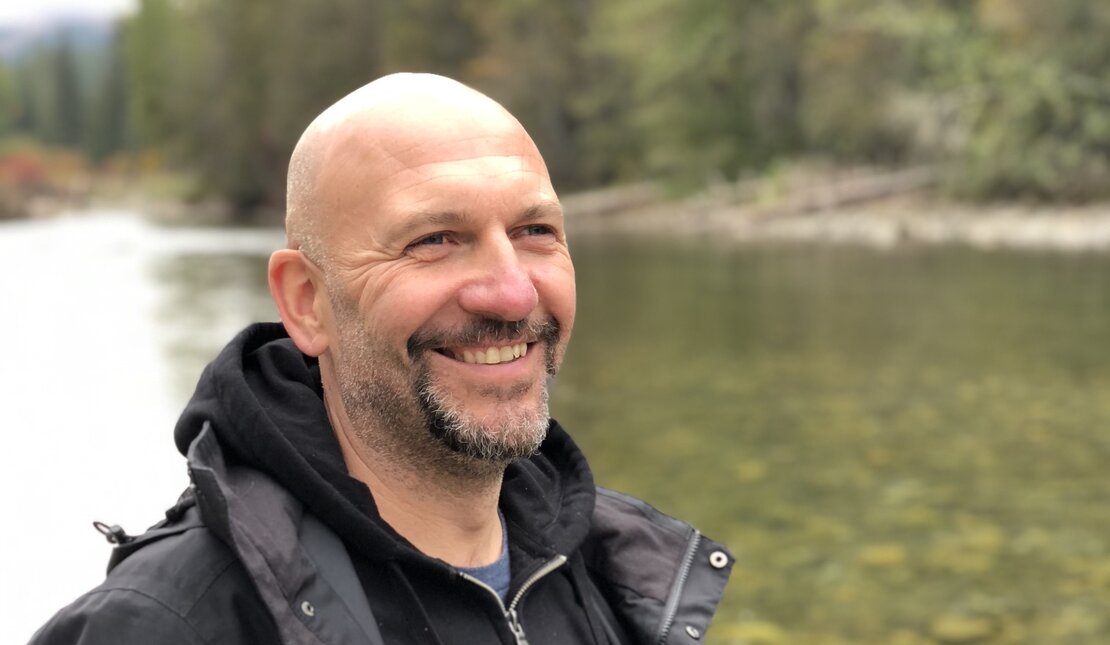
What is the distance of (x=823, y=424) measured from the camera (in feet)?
36.5

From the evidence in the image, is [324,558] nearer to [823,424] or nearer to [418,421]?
[418,421]

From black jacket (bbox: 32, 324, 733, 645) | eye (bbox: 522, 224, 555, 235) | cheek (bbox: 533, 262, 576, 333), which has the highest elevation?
eye (bbox: 522, 224, 555, 235)

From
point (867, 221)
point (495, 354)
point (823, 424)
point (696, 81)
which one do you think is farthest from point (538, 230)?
point (696, 81)

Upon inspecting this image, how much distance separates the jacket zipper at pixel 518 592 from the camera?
6.59ft

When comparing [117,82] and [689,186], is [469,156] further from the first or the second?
[117,82]

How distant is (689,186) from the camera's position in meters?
47.1

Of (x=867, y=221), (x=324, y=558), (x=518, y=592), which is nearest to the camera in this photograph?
(x=324, y=558)

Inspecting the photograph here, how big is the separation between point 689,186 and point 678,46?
188 inches

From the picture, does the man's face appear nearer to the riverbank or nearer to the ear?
the ear

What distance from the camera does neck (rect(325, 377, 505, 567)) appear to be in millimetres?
2057

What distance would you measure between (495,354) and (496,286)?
0.35 feet

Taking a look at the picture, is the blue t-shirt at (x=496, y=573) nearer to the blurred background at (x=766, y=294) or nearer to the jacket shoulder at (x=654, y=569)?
the jacket shoulder at (x=654, y=569)

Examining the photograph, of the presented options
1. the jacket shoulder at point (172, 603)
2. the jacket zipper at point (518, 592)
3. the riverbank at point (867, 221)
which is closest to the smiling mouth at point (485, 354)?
the jacket zipper at point (518, 592)

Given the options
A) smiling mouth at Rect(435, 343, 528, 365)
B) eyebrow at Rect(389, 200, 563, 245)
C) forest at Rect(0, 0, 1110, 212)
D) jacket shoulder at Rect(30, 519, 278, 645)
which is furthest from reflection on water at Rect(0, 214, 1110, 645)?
forest at Rect(0, 0, 1110, 212)
